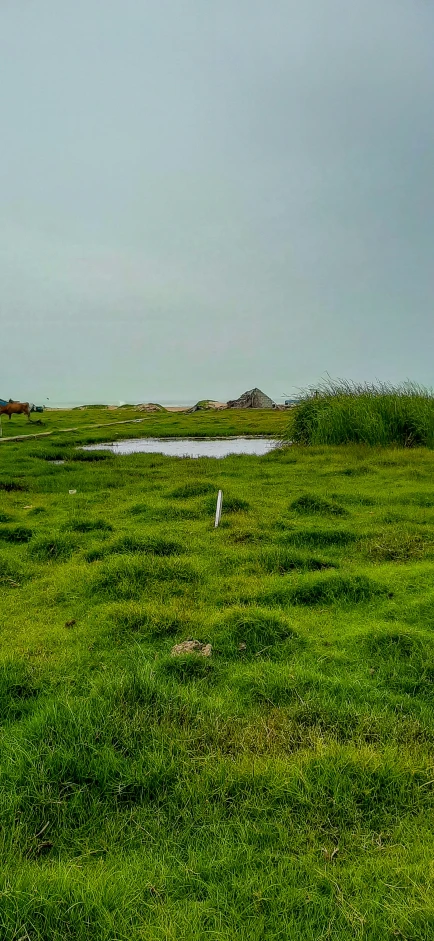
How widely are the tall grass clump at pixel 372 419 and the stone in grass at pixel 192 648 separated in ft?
48.5

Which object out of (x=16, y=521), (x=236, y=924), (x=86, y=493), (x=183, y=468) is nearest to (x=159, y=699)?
(x=236, y=924)

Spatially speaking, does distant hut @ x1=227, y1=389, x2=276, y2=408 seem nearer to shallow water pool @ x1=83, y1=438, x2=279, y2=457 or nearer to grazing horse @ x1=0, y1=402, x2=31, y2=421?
grazing horse @ x1=0, y1=402, x2=31, y2=421

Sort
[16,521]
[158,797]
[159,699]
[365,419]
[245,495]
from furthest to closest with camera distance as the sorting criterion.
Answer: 1. [365,419]
2. [245,495]
3. [16,521]
4. [159,699]
5. [158,797]

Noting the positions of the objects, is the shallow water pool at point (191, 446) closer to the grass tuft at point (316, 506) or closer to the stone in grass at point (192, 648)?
the grass tuft at point (316, 506)

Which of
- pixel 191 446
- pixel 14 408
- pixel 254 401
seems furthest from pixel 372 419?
pixel 254 401

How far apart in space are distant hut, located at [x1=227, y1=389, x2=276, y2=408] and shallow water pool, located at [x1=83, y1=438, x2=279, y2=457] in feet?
102

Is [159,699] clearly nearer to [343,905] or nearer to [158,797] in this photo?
[158,797]

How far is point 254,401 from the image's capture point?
56.0 meters

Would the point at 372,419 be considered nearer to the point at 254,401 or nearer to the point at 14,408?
the point at 14,408

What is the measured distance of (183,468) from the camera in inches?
557

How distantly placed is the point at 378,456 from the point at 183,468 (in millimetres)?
5498

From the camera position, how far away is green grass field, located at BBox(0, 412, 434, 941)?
213 cm

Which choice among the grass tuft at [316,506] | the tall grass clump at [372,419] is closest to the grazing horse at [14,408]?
the tall grass clump at [372,419]

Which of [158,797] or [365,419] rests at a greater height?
[365,419]
